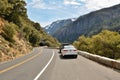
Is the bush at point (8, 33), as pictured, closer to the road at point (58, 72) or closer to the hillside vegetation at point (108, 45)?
the road at point (58, 72)

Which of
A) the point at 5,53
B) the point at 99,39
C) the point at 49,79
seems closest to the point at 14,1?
the point at 99,39

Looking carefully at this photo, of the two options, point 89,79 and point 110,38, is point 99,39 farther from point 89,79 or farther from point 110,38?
point 89,79

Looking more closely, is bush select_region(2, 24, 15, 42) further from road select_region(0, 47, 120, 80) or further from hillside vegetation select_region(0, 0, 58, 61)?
road select_region(0, 47, 120, 80)

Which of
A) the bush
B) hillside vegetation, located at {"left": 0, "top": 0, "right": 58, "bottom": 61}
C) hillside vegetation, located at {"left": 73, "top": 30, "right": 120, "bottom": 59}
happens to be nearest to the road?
hillside vegetation, located at {"left": 0, "top": 0, "right": 58, "bottom": 61}

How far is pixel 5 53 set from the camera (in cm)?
3938

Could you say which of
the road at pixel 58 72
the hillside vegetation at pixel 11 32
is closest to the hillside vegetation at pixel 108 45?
the hillside vegetation at pixel 11 32

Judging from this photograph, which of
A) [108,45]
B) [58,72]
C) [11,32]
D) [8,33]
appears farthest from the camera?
[108,45]

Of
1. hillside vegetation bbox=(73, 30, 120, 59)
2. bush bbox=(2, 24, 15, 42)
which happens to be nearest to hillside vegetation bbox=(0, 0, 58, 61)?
bush bbox=(2, 24, 15, 42)

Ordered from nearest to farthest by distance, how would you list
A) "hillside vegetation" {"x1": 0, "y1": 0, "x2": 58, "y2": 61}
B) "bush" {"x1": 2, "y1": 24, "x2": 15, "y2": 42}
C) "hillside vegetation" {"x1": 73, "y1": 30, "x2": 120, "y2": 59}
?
"hillside vegetation" {"x1": 0, "y1": 0, "x2": 58, "y2": 61} < "bush" {"x1": 2, "y1": 24, "x2": 15, "y2": 42} < "hillside vegetation" {"x1": 73, "y1": 30, "x2": 120, "y2": 59}

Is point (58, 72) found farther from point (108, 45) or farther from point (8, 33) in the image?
point (108, 45)

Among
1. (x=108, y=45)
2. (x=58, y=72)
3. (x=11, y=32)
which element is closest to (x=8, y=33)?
(x=11, y=32)

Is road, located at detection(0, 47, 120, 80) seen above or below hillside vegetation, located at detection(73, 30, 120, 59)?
below

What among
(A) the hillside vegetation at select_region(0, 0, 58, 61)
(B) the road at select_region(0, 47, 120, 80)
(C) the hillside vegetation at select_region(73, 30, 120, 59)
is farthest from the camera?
(C) the hillside vegetation at select_region(73, 30, 120, 59)

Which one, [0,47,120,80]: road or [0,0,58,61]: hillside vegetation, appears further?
[0,0,58,61]: hillside vegetation
